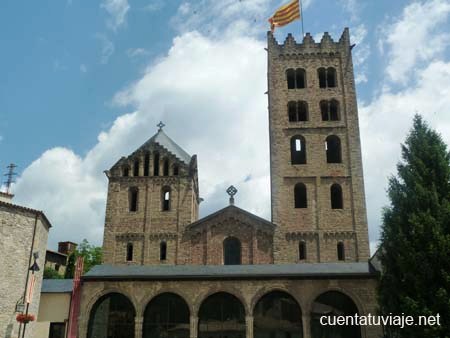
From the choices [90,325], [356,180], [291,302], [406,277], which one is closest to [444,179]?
[406,277]

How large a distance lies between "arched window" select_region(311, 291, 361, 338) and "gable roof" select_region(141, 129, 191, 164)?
1607 cm

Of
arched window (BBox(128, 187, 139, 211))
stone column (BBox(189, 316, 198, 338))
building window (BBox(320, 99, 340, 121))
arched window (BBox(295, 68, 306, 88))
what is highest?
arched window (BBox(295, 68, 306, 88))

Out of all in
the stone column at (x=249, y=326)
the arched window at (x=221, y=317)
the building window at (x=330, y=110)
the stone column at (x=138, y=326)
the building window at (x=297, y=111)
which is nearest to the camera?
the stone column at (x=249, y=326)

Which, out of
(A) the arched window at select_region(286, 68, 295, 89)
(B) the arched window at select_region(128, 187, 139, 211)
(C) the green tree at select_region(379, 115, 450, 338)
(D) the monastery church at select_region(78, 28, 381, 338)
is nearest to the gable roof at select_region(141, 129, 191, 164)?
(D) the monastery church at select_region(78, 28, 381, 338)

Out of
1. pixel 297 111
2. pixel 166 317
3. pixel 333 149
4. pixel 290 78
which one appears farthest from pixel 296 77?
pixel 166 317

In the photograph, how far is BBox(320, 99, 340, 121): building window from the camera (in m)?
38.0

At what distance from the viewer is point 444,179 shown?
68.5 ft

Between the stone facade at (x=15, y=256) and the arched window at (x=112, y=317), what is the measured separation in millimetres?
3539

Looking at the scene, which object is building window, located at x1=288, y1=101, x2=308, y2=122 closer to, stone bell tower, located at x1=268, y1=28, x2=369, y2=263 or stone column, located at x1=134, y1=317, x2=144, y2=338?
stone bell tower, located at x1=268, y1=28, x2=369, y2=263

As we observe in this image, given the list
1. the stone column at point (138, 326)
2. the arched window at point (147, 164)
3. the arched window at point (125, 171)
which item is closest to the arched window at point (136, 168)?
the arched window at point (125, 171)

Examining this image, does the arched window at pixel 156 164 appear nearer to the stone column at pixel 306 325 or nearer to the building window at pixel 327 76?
the building window at pixel 327 76

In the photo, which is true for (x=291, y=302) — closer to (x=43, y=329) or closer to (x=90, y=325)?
(x=90, y=325)

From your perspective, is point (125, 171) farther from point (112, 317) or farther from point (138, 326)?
point (138, 326)

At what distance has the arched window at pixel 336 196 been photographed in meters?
35.7
